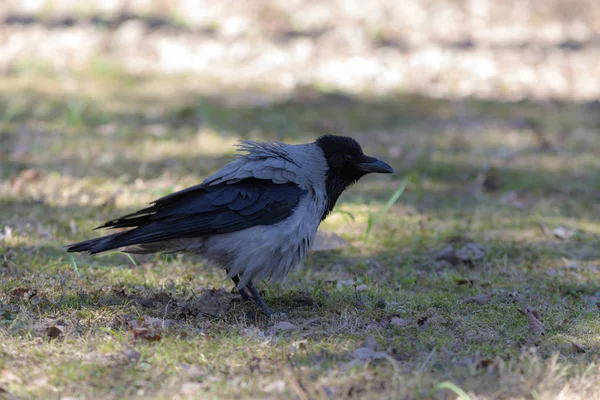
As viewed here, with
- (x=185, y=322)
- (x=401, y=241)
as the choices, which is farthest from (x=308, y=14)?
(x=185, y=322)

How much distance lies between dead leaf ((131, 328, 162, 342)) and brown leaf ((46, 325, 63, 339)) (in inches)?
16.1

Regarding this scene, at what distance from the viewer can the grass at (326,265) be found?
369 centimetres

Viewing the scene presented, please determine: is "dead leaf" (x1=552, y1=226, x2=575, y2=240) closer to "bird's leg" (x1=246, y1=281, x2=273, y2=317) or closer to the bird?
the bird

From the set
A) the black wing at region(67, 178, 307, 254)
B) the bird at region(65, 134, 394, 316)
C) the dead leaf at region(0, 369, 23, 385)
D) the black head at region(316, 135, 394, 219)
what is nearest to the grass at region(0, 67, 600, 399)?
the dead leaf at region(0, 369, 23, 385)

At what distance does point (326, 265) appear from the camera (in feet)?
19.1

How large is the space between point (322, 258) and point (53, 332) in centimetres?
244

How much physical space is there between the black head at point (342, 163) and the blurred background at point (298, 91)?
1.95 m

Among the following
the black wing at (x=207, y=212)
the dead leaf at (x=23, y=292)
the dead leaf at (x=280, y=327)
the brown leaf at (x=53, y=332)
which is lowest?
the dead leaf at (x=280, y=327)

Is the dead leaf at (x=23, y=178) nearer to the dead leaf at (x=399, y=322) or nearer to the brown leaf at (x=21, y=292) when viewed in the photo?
the brown leaf at (x=21, y=292)

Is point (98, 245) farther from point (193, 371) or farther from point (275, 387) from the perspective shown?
point (275, 387)

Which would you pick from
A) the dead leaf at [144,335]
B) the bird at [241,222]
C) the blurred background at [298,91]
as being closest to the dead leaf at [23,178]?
the blurred background at [298,91]

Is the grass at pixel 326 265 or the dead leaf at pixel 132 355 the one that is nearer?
the grass at pixel 326 265

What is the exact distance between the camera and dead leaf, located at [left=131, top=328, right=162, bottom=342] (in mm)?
4035

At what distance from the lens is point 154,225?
182 inches
